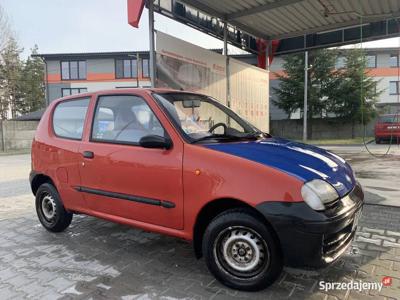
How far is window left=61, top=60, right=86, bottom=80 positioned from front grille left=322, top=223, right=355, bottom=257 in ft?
133

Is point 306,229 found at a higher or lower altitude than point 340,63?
lower

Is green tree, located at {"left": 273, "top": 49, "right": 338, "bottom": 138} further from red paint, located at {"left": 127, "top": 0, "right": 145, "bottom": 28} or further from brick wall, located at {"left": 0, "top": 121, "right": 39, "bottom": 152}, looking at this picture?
red paint, located at {"left": 127, "top": 0, "right": 145, "bottom": 28}

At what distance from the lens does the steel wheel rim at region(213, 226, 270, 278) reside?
3109 mm

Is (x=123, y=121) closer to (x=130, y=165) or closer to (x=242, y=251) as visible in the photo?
(x=130, y=165)

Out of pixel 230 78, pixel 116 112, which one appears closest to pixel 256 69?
pixel 230 78

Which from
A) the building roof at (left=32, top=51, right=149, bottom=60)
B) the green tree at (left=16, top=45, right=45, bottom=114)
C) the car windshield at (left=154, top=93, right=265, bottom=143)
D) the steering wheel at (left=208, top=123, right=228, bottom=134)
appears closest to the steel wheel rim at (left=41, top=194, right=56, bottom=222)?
the car windshield at (left=154, top=93, right=265, bottom=143)

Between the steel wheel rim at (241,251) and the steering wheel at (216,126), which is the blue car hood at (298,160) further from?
the steel wheel rim at (241,251)

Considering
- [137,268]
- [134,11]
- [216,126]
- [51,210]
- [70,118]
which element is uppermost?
[134,11]

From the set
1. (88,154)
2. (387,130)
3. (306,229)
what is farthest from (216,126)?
(387,130)

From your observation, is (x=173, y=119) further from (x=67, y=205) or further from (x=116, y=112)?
(x=67, y=205)

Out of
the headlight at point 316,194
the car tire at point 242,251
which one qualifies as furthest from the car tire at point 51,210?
the headlight at point 316,194

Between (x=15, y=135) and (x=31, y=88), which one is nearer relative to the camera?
(x=15, y=135)

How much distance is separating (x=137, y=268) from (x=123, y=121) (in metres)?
1.55

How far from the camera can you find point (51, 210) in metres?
5.08
